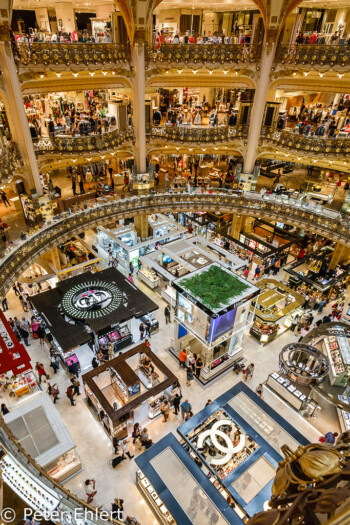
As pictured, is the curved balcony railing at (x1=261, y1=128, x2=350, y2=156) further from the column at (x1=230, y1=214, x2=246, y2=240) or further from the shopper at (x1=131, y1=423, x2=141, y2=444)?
the shopper at (x1=131, y1=423, x2=141, y2=444)

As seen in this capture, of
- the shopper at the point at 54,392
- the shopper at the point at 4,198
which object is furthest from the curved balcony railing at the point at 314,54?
the shopper at the point at 54,392

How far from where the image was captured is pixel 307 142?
24250 millimetres

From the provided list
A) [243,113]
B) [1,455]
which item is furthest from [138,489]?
[243,113]

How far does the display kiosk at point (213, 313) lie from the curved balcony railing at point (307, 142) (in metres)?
12.7

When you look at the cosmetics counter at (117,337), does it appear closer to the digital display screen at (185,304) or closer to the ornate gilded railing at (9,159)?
the digital display screen at (185,304)

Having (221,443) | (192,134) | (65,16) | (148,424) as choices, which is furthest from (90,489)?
(65,16)

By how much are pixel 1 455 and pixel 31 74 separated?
20.0 m

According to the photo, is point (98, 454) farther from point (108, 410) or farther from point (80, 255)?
point (80, 255)

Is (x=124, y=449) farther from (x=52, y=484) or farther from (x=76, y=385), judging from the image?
(x=52, y=484)

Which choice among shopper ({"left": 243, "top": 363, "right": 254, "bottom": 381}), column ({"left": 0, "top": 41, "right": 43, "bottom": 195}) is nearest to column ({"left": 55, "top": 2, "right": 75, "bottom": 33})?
column ({"left": 0, "top": 41, "right": 43, "bottom": 195})

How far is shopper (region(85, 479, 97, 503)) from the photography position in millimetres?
12142

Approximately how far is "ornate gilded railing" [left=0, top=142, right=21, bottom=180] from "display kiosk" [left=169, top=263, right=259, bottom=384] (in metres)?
11.5

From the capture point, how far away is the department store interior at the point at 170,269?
462 inches

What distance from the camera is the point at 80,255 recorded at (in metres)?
23.7
